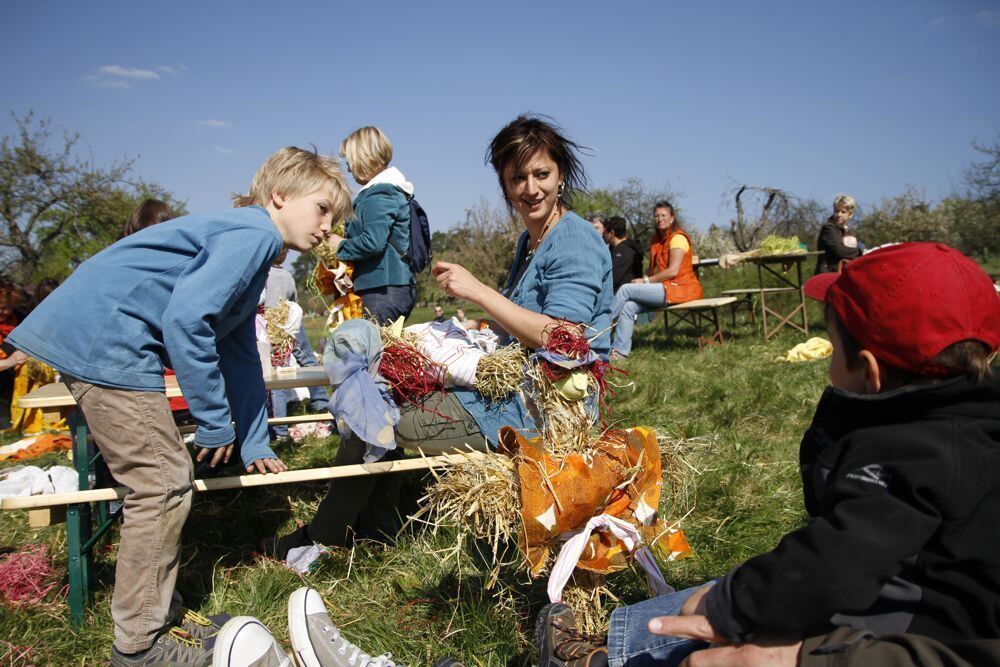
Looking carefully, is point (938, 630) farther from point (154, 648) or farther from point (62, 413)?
point (62, 413)

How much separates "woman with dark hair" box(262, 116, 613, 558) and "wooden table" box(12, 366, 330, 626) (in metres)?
0.54

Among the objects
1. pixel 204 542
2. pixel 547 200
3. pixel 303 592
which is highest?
pixel 547 200

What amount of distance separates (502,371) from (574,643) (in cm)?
107

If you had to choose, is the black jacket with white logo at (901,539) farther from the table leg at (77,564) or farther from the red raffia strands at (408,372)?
the table leg at (77,564)

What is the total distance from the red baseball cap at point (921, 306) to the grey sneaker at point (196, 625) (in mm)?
2535

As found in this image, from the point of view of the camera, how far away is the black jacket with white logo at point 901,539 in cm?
118

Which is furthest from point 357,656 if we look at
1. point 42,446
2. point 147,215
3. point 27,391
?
point 27,391

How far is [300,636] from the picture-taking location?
2.27 meters

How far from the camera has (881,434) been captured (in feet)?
4.12

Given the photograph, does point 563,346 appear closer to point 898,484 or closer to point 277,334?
point 898,484

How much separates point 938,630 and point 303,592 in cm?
196

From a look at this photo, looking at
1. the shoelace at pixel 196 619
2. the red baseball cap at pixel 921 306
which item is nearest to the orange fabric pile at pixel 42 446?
the shoelace at pixel 196 619

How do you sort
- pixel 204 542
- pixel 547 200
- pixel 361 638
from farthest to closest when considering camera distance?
pixel 204 542 < pixel 547 200 < pixel 361 638

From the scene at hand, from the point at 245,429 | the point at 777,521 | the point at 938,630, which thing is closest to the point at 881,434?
the point at 938,630
